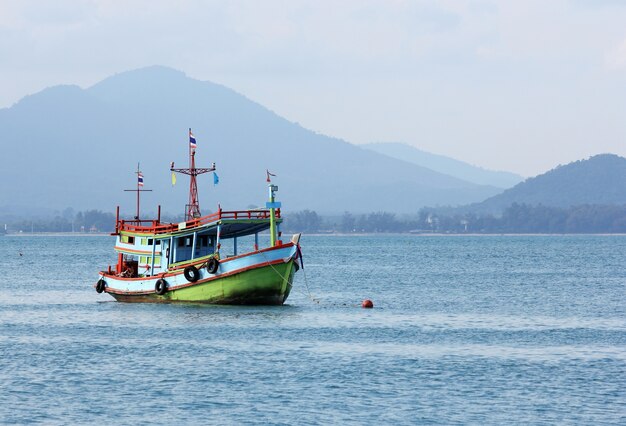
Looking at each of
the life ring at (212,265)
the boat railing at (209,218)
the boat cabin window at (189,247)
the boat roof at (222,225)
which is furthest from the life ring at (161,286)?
the life ring at (212,265)

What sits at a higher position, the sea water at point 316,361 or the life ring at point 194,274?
the life ring at point 194,274

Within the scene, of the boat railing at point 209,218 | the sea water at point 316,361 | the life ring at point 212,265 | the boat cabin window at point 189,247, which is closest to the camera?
the sea water at point 316,361

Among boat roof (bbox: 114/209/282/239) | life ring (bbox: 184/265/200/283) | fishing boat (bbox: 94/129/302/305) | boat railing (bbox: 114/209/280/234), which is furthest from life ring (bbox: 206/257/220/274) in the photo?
boat railing (bbox: 114/209/280/234)

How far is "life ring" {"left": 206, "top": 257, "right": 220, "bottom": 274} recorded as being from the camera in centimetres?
6231

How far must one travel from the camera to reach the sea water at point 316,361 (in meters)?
37.1

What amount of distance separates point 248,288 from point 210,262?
2417 mm

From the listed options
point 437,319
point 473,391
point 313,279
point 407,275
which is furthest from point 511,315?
point 407,275

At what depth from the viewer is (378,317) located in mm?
63812

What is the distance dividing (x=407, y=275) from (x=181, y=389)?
74.2 meters

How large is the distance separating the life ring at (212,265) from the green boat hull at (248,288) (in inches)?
21.4

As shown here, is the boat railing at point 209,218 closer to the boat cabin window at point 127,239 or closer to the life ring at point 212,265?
the boat cabin window at point 127,239

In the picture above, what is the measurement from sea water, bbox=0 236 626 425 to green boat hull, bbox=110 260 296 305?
0.85m

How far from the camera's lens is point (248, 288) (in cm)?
6272

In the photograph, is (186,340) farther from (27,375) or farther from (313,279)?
(313,279)
